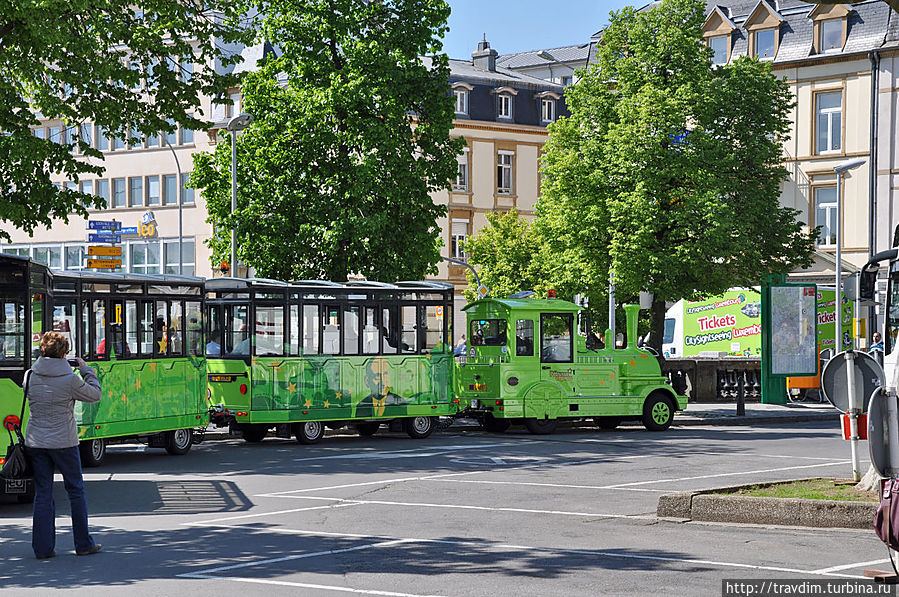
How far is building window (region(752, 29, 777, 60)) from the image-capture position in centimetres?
5231

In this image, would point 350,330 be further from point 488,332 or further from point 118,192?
point 118,192

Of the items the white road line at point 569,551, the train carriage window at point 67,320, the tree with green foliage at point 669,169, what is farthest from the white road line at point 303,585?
the tree with green foliage at point 669,169

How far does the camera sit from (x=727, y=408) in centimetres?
3244

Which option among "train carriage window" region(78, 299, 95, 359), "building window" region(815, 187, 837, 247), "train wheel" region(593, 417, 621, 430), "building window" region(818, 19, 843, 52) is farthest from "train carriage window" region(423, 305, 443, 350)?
"building window" region(818, 19, 843, 52)

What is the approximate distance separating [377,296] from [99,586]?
48.8 feet

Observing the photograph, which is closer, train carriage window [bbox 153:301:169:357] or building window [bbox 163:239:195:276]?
train carriage window [bbox 153:301:169:357]

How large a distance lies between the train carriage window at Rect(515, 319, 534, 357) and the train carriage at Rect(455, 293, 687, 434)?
0.02 m

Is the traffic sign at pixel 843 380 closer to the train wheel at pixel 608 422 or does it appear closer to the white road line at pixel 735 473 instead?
the white road line at pixel 735 473

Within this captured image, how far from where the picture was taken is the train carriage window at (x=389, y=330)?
2394 cm

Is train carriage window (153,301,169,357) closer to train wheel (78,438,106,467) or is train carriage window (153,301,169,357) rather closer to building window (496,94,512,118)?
train wheel (78,438,106,467)

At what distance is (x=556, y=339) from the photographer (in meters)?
25.3

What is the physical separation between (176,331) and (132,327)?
905 millimetres

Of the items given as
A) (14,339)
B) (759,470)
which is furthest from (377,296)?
(14,339)

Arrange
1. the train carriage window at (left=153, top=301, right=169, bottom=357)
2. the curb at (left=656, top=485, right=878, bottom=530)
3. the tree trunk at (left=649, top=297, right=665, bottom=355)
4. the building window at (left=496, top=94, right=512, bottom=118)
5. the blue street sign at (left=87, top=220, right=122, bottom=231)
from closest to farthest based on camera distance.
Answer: the curb at (left=656, top=485, right=878, bottom=530)
the train carriage window at (left=153, top=301, right=169, bottom=357)
the tree trunk at (left=649, top=297, right=665, bottom=355)
the blue street sign at (left=87, top=220, right=122, bottom=231)
the building window at (left=496, top=94, right=512, bottom=118)
